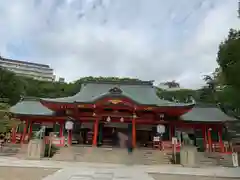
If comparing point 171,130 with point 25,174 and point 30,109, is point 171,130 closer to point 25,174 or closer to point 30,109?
point 30,109

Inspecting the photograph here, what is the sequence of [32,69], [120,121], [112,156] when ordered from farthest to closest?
[32,69] < [120,121] < [112,156]

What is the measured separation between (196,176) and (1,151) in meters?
13.8

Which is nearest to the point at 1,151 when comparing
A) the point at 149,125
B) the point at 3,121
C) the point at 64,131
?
the point at 64,131

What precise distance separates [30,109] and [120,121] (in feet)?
26.6

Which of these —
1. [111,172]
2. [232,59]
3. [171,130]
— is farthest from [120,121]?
[232,59]

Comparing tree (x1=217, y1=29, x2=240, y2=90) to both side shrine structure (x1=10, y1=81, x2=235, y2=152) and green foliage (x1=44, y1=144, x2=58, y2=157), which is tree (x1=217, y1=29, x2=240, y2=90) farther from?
green foliage (x1=44, y1=144, x2=58, y2=157)

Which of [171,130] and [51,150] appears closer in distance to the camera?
[51,150]

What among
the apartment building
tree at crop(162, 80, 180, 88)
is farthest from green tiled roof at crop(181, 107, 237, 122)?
the apartment building

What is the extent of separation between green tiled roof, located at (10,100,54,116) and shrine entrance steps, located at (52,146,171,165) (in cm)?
540

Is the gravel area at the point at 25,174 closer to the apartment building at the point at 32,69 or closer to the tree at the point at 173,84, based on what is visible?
the tree at the point at 173,84

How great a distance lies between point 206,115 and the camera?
20.4m

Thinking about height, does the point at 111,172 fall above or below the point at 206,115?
below

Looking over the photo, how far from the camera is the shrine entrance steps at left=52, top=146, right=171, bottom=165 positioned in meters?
15.1

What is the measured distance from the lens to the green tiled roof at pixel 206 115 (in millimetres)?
19473
